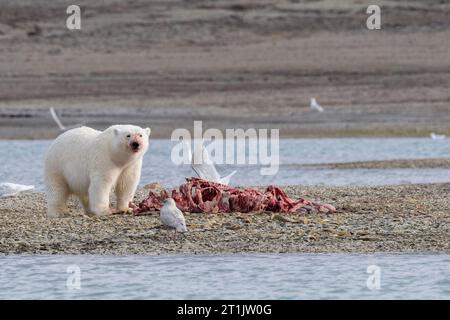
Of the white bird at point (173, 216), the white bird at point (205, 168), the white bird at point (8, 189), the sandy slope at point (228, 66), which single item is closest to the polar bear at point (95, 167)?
the white bird at point (173, 216)

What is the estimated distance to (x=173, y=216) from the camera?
37.5 feet

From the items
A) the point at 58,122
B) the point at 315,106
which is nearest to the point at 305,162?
the point at 58,122

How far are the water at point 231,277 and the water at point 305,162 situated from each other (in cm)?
659

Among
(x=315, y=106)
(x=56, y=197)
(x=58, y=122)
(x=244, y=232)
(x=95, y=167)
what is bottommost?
(x=58, y=122)

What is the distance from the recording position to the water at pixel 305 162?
58.8 ft

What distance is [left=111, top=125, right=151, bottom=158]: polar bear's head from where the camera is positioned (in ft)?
39.9

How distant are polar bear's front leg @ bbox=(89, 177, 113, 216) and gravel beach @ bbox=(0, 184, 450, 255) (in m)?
0.15

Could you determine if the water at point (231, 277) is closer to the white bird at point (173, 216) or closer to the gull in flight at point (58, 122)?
the white bird at point (173, 216)

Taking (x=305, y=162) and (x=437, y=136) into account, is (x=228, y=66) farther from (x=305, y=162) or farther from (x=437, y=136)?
(x=305, y=162)

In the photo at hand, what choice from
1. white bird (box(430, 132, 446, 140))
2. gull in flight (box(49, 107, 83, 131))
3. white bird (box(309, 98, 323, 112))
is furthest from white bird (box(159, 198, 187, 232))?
white bird (box(309, 98, 323, 112))

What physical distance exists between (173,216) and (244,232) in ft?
2.08

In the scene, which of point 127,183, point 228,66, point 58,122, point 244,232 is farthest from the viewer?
point 228,66

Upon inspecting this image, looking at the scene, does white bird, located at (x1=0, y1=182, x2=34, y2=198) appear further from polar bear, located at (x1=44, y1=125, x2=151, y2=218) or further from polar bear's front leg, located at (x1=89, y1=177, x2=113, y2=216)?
polar bear's front leg, located at (x1=89, y1=177, x2=113, y2=216)

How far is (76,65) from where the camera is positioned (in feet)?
119
